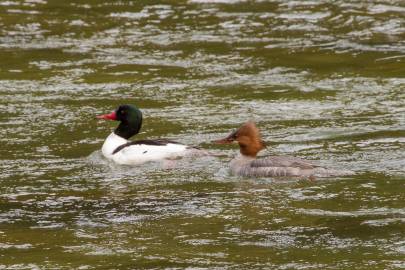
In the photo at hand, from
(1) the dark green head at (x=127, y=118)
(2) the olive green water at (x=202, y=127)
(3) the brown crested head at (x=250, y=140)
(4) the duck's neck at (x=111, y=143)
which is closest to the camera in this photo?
(2) the olive green water at (x=202, y=127)

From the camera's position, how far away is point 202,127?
19.8 metres

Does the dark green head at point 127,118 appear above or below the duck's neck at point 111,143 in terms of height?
above

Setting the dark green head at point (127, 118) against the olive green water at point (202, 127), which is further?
the dark green head at point (127, 118)

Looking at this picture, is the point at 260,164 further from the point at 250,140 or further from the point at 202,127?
the point at 202,127

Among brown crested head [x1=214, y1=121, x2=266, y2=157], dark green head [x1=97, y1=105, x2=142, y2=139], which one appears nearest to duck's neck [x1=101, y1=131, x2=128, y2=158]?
Result: dark green head [x1=97, y1=105, x2=142, y2=139]

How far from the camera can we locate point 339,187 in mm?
15039

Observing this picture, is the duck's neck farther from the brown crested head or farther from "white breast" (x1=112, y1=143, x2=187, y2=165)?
the brown crested head

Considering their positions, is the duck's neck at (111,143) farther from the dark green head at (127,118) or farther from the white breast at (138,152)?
the dark green head at (127,118)

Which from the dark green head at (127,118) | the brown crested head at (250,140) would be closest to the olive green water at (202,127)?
the brown crested head at (250,140)

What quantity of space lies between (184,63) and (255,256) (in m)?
13.8

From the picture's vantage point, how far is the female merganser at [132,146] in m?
17.4

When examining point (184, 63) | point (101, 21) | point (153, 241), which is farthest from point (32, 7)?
point (153, 241)

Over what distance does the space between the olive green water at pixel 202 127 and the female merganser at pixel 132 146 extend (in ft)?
0.72

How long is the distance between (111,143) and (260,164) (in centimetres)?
313
